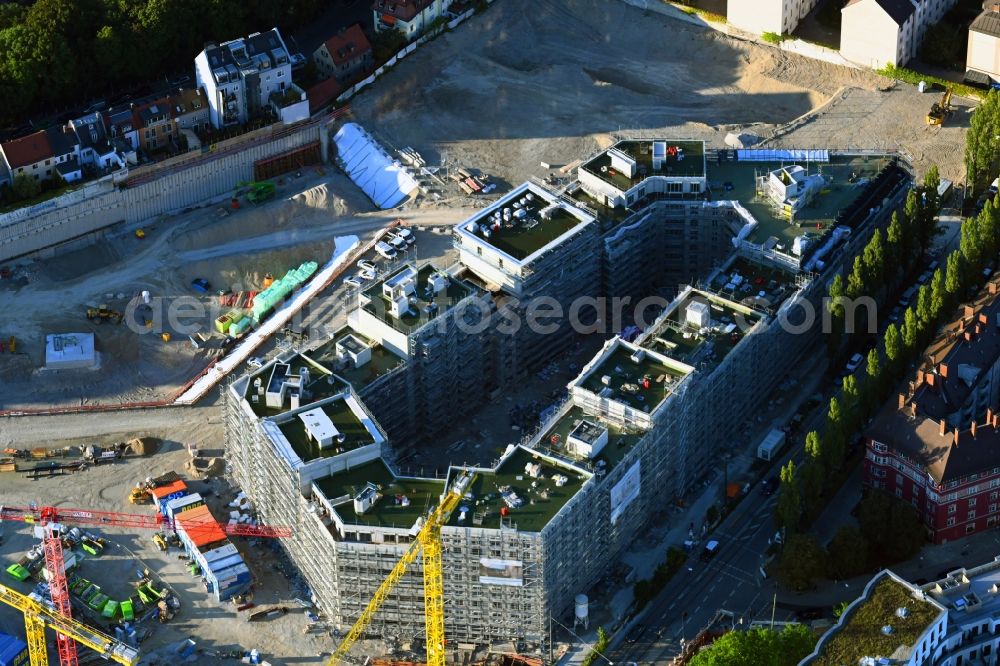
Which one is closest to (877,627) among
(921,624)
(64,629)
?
(921,624)

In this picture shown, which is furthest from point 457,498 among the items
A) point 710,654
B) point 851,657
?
point 851,657

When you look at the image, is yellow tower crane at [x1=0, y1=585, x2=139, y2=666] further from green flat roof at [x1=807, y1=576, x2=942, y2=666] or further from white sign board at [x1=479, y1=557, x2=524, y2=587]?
green flat roof at [x1=807, y1=576, x2=942, y2=666]

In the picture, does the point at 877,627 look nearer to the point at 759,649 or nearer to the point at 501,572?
the point at 759,649

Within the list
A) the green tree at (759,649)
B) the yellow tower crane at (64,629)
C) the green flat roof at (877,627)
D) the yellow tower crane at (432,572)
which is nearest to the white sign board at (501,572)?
the yellow tower crane at (432,572)

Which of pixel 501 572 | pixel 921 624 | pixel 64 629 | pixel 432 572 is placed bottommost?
pixel 921 624

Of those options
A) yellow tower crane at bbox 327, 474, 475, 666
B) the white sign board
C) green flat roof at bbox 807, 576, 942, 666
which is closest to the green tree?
green flat roof at bbox 807, 576, 942, 666

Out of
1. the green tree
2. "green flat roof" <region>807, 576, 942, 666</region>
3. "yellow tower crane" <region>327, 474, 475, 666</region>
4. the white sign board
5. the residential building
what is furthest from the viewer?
the white sign board
